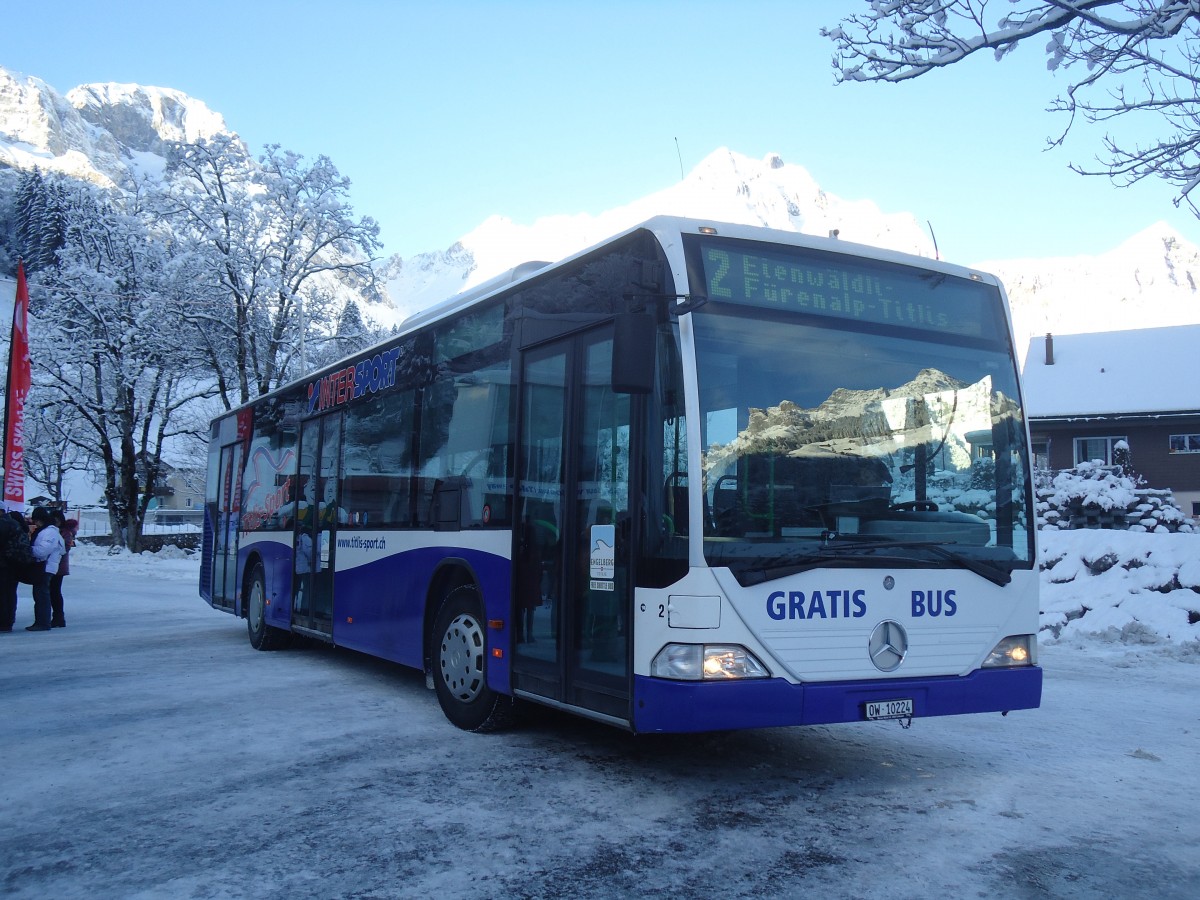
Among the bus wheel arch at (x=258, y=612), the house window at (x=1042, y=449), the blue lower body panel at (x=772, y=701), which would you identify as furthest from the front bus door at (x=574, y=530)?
the house window at (x=1042, y=449)

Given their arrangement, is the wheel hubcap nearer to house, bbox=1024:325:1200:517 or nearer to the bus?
the bus

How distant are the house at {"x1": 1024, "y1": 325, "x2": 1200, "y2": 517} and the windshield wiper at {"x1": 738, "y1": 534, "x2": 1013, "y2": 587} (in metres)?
34.3

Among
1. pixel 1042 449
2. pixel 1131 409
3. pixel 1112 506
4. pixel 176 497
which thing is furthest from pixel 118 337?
pixel 176 497

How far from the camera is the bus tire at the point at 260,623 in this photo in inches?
485

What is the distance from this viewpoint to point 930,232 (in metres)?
6.96

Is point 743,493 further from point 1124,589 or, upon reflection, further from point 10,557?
point 10,557

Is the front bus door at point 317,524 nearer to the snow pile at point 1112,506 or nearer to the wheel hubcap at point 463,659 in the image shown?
the wheel hubcap at point 463,659

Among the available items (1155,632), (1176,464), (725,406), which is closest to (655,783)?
(725,406)

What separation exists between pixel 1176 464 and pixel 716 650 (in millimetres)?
39302

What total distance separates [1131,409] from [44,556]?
119 ft

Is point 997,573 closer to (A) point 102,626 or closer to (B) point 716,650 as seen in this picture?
(B) point 716,650

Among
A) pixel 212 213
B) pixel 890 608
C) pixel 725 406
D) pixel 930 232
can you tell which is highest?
pixel 212 213

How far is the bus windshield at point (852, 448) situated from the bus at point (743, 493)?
0.01m

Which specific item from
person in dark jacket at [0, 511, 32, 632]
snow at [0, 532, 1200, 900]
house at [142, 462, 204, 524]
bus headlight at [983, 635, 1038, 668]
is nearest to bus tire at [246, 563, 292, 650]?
snow at [0, 532, 1200, 900]
